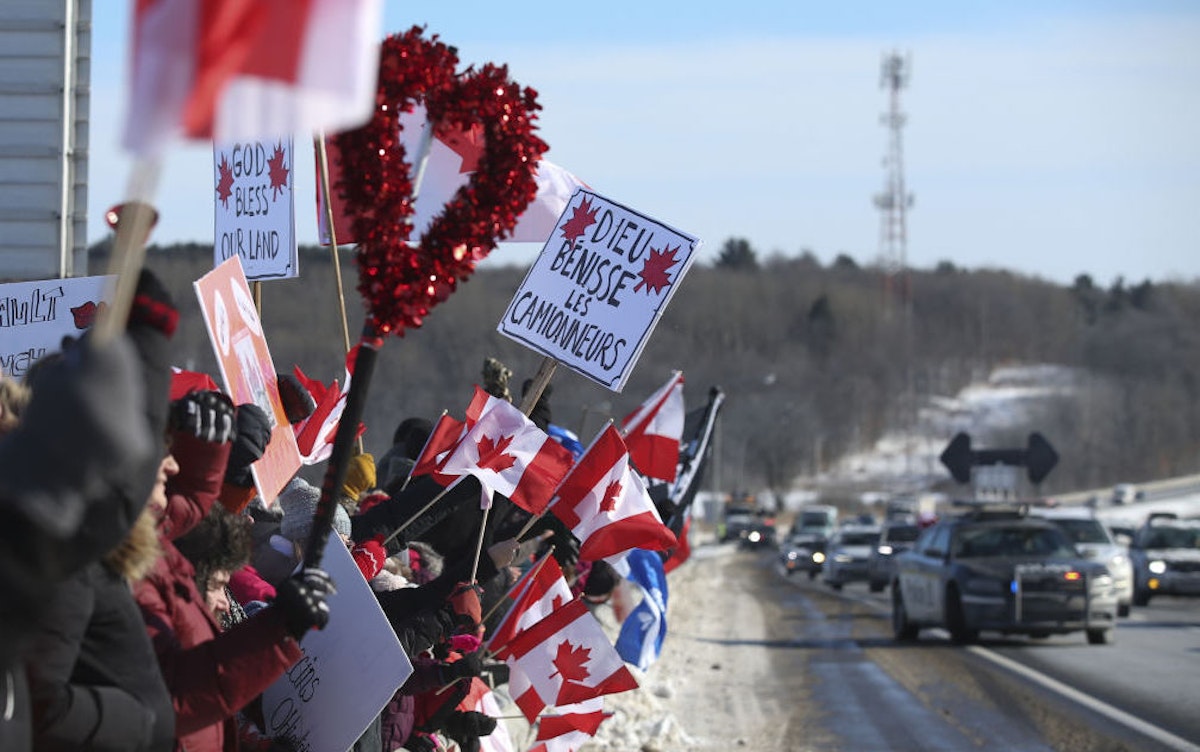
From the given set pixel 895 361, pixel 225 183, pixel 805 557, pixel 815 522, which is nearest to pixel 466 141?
pixel 225 183

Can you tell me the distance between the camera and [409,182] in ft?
13.1

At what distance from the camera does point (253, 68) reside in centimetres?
240

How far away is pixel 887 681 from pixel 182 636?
13.4m

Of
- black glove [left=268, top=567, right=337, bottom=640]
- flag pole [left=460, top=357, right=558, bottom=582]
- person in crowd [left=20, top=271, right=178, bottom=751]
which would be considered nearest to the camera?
person in crowd [left=20, top=271, right=178, bottom=751]

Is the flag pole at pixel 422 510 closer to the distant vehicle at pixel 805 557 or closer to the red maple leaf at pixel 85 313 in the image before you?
the red maple leaf at pixel 85 313

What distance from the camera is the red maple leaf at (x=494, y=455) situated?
757 centimetres

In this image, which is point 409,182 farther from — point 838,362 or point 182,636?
point 838,362

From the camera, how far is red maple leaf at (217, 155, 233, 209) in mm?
8477

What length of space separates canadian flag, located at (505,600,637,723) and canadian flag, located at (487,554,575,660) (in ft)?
0.30

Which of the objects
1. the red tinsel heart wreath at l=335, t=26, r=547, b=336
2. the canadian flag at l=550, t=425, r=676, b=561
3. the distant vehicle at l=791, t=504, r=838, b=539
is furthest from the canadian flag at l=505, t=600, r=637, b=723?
the distant vehicle at l=791, t=504, r=838, b=539

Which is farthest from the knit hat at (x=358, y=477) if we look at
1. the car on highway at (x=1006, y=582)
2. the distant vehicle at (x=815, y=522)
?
the distant vehicle at (x=815, y=522)

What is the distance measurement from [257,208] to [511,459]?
5.82ft

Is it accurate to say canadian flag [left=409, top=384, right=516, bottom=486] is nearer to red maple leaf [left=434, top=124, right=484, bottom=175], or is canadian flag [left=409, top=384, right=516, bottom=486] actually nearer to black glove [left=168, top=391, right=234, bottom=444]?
red maple leaf [left=434, top=124, right=484, bottom=175]

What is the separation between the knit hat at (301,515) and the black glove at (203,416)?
186 centimetres
